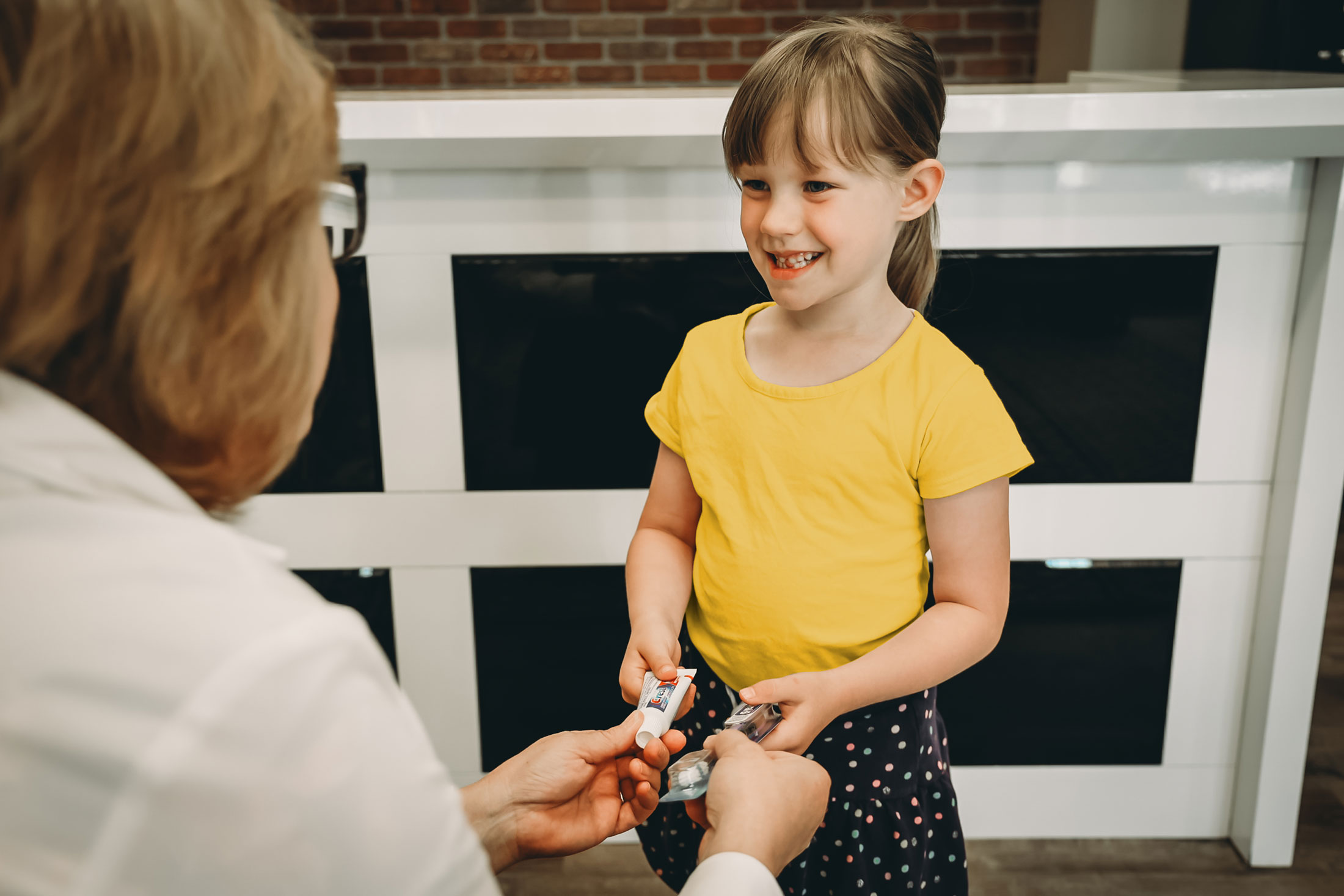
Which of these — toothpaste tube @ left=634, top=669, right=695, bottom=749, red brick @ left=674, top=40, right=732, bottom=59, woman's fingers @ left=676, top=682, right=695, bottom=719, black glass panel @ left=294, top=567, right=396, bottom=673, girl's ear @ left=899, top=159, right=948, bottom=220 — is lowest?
black glass panel @ left=294, top=567, right=396, bottom=673

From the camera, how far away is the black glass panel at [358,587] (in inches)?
54.7

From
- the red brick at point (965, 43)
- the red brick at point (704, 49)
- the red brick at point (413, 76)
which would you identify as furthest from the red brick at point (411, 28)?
the red brick at point (965, 43)

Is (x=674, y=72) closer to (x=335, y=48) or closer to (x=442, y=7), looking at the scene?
(x=442, y=7)

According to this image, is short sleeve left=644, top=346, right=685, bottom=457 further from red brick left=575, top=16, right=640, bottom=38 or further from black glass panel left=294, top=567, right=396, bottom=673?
red brick left=575, top=16, right=640, bottom=38

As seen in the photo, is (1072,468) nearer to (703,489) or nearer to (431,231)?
(703,489)

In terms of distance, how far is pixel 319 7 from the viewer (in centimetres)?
332

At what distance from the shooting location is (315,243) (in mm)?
464

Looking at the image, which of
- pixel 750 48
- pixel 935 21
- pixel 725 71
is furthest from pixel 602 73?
pixel 935 21

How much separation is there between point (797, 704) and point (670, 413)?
31cm

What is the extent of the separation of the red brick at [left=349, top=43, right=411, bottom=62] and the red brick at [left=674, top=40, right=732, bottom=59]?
1.02 m

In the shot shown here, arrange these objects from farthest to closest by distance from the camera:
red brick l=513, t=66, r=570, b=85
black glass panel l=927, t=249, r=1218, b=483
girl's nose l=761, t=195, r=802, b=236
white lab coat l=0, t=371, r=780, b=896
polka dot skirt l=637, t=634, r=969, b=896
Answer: red brick l=513, t=66, r=570, b=85 → black glass panel l=927, t=249, r=1218, b=483 → polka dot skirt l=637, t=634, r=969, b=896 → girl's nose l=761, t=195, r=802, b=236 → white lab coat l=0, t=371, r=780, b=896

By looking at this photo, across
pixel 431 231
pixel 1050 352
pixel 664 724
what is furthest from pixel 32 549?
pixel 1050 352

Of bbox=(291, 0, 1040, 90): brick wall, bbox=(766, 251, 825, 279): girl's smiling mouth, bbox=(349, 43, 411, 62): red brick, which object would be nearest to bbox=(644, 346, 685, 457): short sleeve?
bbox=(766, 251, 825, 279): girl's smiling mouth

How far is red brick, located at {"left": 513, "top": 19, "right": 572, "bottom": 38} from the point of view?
329 cm
